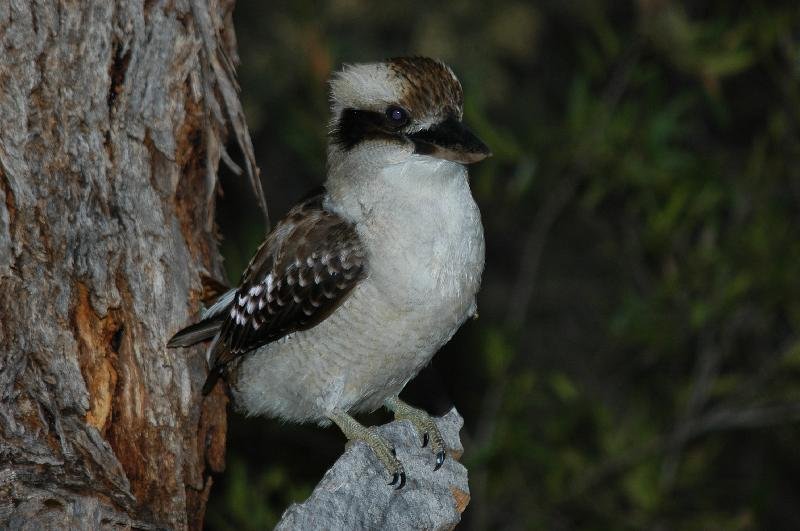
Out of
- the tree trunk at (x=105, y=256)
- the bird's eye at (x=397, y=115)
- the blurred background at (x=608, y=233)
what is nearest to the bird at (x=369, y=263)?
the bird's eye at (x=397, y=115)

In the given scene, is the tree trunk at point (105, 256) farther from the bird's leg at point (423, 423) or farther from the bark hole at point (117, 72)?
the bird's leg at point (423, 423)

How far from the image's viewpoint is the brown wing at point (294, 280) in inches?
127

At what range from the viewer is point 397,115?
316cm

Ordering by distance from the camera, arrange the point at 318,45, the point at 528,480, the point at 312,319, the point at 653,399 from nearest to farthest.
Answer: the point at 312,319, the point at 318,45, the point at 528,480, the point at 653,399

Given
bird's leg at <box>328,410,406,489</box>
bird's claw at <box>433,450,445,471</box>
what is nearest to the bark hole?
bird's leg at <box>328,410,406,489</box>

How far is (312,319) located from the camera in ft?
10.9

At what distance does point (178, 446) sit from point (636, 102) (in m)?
3.21

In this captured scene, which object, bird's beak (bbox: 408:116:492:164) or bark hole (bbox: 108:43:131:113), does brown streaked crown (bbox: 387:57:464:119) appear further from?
bark hole (bbox: 108:43:131:113)

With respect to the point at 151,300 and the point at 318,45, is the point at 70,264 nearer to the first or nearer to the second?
the point at 151,300

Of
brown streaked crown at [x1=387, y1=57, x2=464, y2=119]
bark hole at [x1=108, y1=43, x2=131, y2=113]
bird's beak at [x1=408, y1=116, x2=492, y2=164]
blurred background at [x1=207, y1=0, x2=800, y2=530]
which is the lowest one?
blurred background at [x1=207, y1=0, x2=800, y2=530]

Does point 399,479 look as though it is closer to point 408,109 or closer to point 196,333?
point 196,333

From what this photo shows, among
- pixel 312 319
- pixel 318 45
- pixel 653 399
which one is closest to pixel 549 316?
pixel 653 399

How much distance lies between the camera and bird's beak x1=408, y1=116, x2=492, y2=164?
118 inches

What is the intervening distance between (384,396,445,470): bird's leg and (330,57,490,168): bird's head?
990 mm
